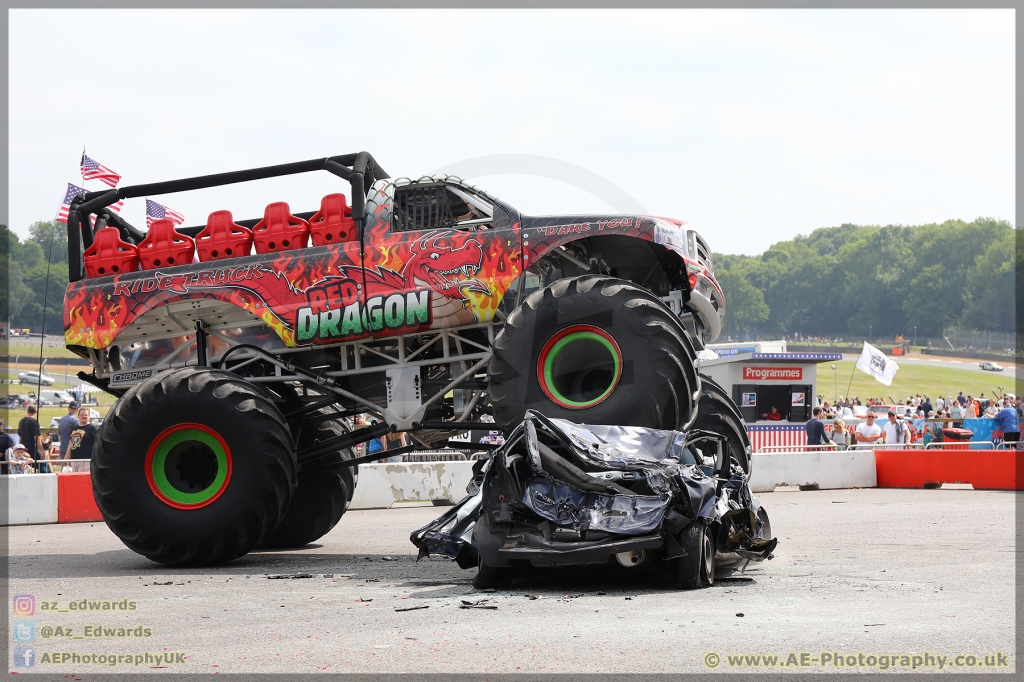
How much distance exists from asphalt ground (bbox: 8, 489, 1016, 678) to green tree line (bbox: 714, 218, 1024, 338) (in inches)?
3567

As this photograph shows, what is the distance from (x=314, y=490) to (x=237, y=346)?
7.66 ft

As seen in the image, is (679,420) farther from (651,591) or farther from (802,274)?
(802,274)

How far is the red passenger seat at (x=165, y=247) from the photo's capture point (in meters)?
12.0

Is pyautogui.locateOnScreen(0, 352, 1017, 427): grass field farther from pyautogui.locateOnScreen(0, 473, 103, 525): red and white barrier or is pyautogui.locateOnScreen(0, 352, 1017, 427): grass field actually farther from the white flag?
pyautogui.locateOnScreen(0, 473, 103, 525): red and white barrier

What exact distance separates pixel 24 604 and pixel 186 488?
2.65 metres

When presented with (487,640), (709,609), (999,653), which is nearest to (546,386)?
(709,609)

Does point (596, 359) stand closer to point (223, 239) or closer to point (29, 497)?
point (223, 239)

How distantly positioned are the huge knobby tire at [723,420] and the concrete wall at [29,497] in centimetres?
1064

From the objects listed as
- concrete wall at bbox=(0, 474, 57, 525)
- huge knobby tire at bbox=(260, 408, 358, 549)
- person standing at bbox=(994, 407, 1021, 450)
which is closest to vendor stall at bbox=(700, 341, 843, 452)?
person standing at bbox=(994, 407, 1021, 450)

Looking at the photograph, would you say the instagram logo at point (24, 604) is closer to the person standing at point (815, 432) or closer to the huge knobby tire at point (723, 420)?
the huge knobby tire at point (723, 420)

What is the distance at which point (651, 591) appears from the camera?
8219mm

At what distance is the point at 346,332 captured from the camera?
11258 millimetres

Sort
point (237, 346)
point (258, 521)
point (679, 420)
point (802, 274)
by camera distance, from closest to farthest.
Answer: point (679, 420) < point (258, 521) < point (237, 346) < point (802, 274)

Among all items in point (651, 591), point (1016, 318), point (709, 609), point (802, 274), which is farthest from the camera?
point (802, 274)
